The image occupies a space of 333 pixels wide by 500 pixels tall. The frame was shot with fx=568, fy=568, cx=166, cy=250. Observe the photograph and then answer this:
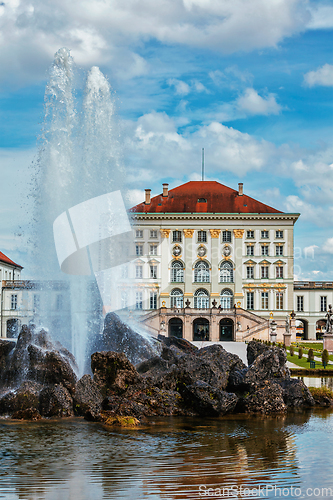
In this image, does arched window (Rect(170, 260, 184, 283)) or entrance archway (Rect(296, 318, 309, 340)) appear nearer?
arched window (Rect(170, 260, 184, 283))

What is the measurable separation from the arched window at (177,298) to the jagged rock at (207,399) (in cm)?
6002

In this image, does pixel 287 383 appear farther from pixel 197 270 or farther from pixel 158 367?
pixel 197 270

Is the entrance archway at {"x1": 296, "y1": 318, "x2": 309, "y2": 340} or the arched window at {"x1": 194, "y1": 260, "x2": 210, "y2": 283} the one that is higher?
the arched window at {"x1": 194, "y1": 260, "x2": 210, "y2": 283}

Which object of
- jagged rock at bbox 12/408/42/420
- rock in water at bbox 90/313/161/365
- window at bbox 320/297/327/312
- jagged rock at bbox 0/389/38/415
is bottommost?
jagged rock at bbox 12/408/42/420

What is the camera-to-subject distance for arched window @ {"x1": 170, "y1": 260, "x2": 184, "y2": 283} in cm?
7594

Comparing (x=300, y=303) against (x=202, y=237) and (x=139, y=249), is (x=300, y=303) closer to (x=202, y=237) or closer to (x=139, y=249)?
(x=202, y=237)

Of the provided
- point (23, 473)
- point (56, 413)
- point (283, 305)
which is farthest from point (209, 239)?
point (23, 473)

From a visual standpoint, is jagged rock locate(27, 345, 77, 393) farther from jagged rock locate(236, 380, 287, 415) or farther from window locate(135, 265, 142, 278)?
window locate(135, 265, 142, 278)

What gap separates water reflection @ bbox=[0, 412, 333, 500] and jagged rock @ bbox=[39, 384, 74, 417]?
32.4 inches

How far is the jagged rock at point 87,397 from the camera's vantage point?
1433 centimetres

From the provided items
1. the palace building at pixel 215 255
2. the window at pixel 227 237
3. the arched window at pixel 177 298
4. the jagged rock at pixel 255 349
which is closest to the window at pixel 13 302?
the palace building at pixel 215 255

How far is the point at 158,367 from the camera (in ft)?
58.5

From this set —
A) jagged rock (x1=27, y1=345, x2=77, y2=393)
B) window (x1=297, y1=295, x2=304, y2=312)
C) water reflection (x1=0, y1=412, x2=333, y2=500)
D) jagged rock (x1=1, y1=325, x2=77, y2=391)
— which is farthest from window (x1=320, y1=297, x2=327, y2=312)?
jagged rock (x1=27, y1=345, x2=77, y2=393)

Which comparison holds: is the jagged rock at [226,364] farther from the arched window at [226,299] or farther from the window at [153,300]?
the window at [153,300]
